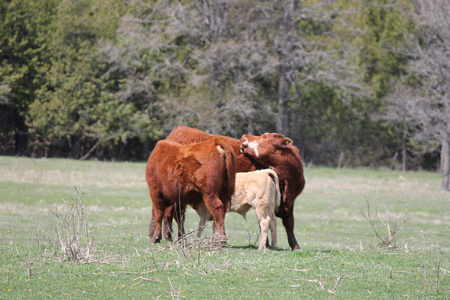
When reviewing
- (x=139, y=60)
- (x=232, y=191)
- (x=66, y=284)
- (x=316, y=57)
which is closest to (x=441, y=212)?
(x=232, y=191)

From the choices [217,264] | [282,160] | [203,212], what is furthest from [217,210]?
[282,160]

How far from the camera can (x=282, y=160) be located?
38.8 feet

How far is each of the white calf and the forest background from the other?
2705 centimetres

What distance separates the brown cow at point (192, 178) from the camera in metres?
10.6

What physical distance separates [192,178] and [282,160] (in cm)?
202

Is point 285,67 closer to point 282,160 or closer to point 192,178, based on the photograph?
point 282,160

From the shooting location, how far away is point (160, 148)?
450 inches

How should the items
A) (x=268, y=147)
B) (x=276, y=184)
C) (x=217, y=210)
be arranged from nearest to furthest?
(x=217, y=210), (x=276, y=184), (x=268, y=147)

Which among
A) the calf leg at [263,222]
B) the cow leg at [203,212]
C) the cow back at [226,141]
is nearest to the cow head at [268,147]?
the cow back at [226,141]

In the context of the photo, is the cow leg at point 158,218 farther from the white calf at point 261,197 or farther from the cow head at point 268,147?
the cow head at point 268,147

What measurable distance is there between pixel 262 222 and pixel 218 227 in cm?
113

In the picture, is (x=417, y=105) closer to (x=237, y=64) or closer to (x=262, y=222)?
(x=237, y=64)

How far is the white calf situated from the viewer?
1139 cm

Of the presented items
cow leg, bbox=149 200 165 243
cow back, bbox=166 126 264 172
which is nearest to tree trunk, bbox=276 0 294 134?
cow back, bbox=166 126 264 172
